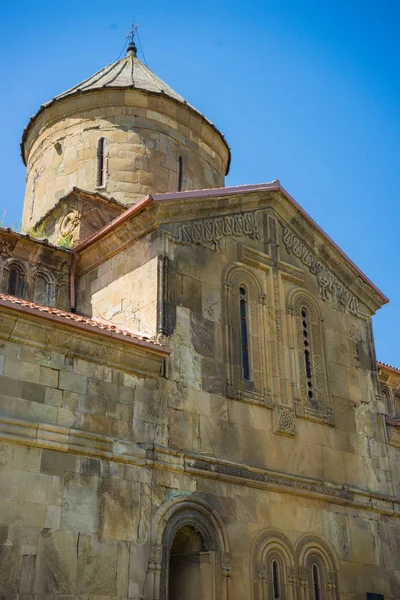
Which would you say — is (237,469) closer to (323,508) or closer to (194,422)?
(194,422)

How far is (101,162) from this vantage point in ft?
54.4

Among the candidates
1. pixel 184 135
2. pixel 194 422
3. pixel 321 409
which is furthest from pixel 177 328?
pixel 184 135

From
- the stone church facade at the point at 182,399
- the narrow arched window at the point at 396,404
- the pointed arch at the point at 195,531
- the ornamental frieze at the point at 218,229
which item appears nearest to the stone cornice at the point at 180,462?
the stone church facade at the point at 182,399

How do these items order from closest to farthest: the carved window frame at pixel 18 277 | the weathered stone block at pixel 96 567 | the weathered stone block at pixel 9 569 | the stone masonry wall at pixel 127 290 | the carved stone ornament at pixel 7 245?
the weathered stone block at pixel 9 569, the weathered stone block at pixel 96 567, the stone masonry wall at pixel 127 290, the carved window frame at pixel 18 277, the carved stone ornament at pixel 7 245

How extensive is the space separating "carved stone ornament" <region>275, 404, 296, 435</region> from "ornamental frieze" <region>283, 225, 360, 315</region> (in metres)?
2.84

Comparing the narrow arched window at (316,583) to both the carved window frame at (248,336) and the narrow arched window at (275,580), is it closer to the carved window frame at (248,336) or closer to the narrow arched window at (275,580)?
the narrow arched window at (275,580)

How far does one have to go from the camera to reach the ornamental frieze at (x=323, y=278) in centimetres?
1447

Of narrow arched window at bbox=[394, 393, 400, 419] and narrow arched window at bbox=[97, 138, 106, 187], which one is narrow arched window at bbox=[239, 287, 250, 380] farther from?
narrow arched window at bbox=[394, 393, 400, 419]

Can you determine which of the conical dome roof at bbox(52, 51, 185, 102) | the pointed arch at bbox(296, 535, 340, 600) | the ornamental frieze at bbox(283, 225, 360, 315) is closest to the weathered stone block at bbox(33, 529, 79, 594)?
the pointed arch at bbox(296, 535, 340, 600)

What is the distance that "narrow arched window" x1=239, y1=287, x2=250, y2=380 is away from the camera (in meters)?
12.4

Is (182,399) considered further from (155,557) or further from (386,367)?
(386,367)

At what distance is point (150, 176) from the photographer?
54.3 ft

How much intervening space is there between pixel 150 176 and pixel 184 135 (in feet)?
5.27

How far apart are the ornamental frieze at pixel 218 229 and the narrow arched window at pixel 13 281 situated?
2864mm
